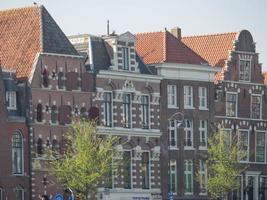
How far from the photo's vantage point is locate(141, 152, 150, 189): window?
318 feet

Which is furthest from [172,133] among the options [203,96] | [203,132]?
[203,96]

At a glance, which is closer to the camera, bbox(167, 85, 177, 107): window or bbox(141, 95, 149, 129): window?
bbox(141, 95, 149, 129): window

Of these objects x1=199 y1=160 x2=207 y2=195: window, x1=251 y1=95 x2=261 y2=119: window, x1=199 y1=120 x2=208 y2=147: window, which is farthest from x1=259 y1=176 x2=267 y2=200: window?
x1=199 y1=120 x2=208 y2=147: window

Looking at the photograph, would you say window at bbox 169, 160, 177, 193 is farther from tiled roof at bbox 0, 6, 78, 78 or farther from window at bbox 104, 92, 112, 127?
tiled roof at bbox 0, 6, 78, 78

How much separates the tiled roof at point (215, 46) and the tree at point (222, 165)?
224 inches

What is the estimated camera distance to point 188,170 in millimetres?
100875

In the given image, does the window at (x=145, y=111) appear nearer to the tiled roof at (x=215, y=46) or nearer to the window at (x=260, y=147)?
the tiled roof at (x=215, y=46)

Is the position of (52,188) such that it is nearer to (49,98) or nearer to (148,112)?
(49,98)

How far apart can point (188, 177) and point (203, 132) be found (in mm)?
3553

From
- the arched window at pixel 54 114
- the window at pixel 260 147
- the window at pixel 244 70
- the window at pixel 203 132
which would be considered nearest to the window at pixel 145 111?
the window at pixel 203 132

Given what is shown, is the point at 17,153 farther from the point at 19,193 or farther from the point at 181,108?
the point at 181,108

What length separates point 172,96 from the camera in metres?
99.7

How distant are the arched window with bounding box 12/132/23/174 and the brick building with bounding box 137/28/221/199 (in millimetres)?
13818

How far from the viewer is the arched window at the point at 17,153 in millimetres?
87000
